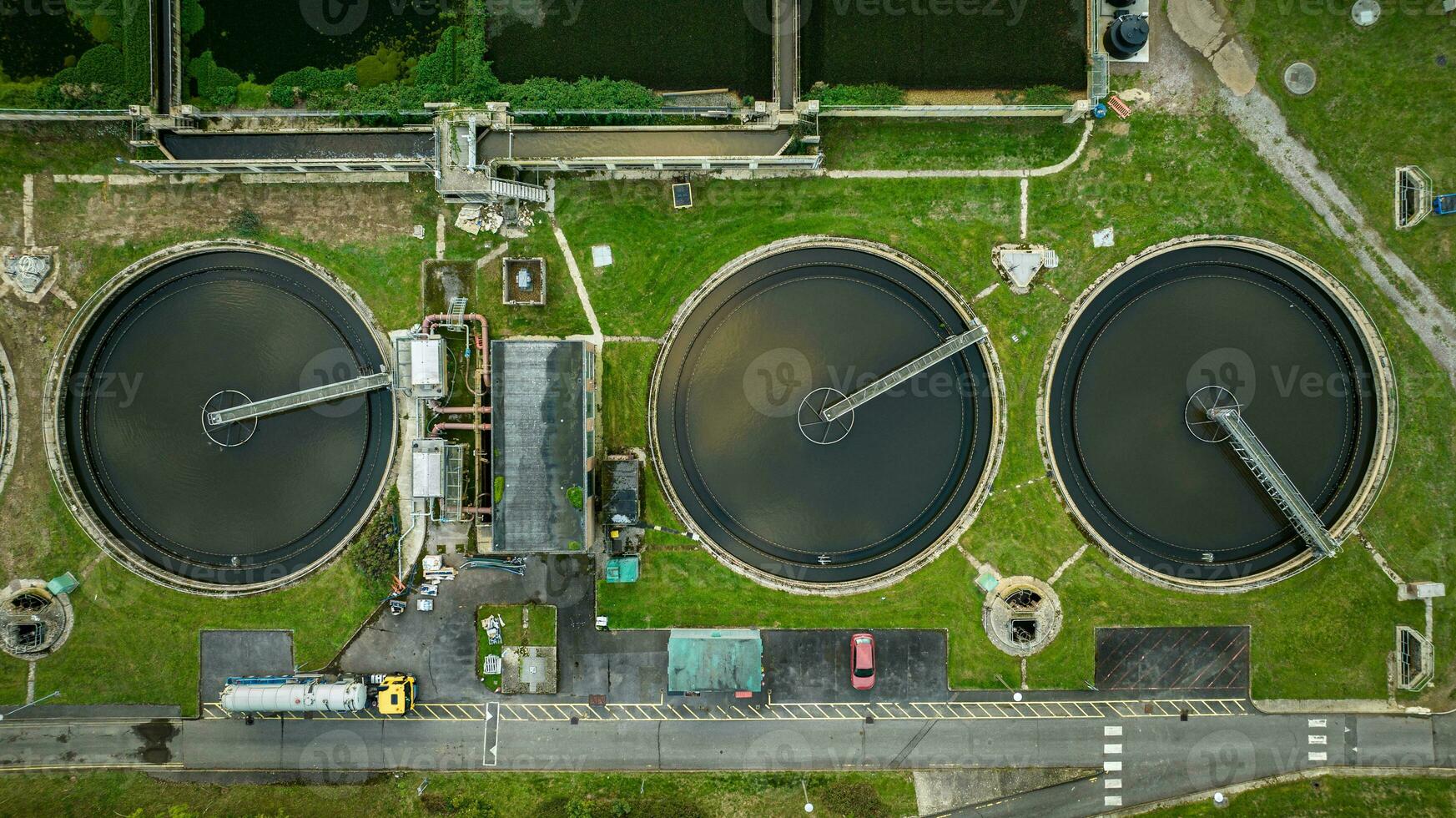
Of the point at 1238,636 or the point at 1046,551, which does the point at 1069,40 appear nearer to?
the point at 1046,551

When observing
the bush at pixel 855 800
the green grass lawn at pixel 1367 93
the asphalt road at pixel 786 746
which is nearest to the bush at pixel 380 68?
the asphalt road at pixel 786 746

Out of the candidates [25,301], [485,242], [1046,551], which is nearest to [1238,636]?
[1046,551]

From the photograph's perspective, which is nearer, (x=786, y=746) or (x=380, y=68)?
(x=786, y=746)

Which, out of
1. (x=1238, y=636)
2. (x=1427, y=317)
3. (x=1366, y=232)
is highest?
(x=1366, y=232)

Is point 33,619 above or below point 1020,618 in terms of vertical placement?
above

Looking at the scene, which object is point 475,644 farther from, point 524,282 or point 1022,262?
point 1022,262

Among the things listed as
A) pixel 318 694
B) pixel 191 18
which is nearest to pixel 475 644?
pixel 318 694

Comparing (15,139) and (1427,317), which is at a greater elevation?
(15,139)
